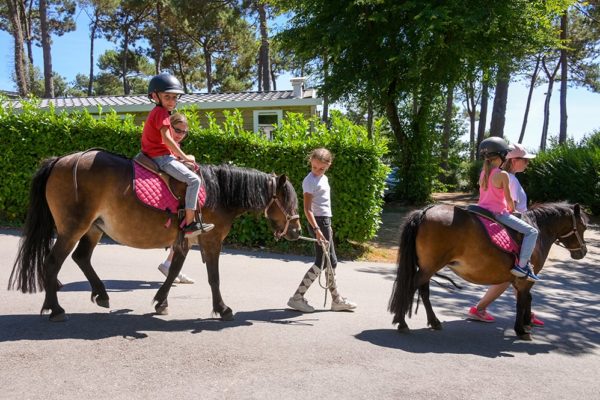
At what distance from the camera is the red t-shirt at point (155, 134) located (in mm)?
5047

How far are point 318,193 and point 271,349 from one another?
201 cm

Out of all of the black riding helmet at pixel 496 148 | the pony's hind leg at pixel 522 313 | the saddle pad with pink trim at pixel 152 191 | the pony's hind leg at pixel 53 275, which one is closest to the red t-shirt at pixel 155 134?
the saddle pad with pink trim at pixel 152 191

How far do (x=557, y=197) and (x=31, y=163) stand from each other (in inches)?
625

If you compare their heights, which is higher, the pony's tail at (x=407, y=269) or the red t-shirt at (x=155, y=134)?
the red t-shirt at (x=155, y=134)

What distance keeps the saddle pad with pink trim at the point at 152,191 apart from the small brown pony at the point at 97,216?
9 centimetres

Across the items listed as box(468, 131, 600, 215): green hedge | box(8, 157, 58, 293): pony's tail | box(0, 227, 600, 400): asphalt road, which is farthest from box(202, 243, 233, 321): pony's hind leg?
box(468, 131, 600, 215): green hedge

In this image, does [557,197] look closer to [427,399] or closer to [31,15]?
[427,399]

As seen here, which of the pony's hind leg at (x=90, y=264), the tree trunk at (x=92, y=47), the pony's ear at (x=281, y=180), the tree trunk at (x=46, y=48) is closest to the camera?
the pony's hind leg at (x=90, y=264)

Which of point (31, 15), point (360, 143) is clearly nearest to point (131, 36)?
point (31, 15)

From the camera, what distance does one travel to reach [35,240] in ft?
17.0

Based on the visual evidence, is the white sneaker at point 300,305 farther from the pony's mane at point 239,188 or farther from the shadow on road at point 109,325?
the pony's mane at point 239,188

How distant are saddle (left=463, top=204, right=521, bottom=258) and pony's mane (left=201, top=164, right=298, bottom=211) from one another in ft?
6.60

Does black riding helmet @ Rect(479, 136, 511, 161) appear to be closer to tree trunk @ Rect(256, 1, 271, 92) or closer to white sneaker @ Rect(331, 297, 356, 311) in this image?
white sneaker @ Rect(331, 297, 356, 311)

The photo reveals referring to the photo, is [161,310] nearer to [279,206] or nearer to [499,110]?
[279,206]
